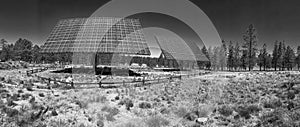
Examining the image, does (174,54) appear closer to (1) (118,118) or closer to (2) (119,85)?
(2) (119,85)

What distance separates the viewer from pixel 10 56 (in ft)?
295

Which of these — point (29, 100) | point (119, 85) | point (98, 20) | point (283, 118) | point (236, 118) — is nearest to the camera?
point (283, 118)

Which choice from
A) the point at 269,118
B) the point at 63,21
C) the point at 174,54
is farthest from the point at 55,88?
the point at 174,54

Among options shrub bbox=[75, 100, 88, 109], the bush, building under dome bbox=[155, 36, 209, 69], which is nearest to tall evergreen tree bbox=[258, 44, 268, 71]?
building under dome bbox=[155, 36, 209, 69]

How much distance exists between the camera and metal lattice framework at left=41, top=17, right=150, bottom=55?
29828 millimetres

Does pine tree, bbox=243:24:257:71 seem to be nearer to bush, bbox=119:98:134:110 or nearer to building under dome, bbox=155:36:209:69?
building under dome, bbox=155:36:209:69

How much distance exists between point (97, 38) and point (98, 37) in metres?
0.27

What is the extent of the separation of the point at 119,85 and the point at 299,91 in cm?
1836

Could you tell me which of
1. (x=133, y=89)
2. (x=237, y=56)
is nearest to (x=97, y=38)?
(x=133, y=89)

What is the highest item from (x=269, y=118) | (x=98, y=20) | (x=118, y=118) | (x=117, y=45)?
(x=98, y=20)

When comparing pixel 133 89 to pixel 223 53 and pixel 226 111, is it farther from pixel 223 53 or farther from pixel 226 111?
pixel 223 53

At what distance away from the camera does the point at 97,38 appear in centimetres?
3075

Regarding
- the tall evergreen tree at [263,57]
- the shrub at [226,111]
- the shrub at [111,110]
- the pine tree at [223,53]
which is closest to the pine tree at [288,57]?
the tall evergreen tree at [263,57]

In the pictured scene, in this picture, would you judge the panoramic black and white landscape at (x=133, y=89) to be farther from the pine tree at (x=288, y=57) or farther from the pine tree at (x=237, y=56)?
the pine tree at (x=288, y=57)
